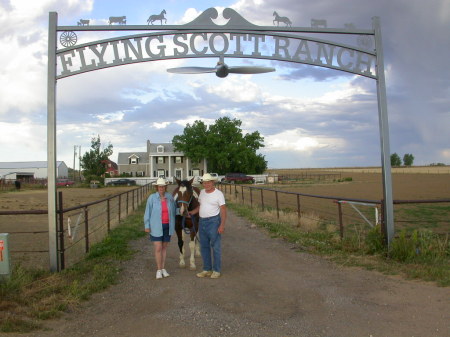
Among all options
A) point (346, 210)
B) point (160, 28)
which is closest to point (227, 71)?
point (160, 28)

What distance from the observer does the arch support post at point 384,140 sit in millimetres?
8289

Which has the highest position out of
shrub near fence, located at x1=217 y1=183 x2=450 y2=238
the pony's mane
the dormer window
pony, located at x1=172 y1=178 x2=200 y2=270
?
the dormer window

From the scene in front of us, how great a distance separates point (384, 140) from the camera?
8281 mm

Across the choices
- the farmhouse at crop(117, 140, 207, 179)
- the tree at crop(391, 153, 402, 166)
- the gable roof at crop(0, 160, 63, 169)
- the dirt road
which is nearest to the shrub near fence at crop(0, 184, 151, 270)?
the dirt road

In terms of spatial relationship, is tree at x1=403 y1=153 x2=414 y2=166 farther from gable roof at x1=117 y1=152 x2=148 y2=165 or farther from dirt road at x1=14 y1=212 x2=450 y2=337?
dirt road at x1=14 y1=212 x2=450 y2=337

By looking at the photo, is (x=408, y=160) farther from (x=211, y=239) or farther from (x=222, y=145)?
(x=211, y=239)

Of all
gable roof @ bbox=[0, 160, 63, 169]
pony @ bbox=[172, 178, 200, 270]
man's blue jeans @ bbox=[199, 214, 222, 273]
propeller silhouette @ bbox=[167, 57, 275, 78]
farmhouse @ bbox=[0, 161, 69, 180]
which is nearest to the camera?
man's blue jeans @ bbox=[199, 214, 222, 273]

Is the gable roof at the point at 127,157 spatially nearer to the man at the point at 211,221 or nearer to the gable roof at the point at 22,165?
the gable roof at the point at 22,165

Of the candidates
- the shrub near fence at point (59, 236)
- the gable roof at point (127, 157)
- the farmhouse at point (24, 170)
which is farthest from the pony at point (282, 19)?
the farmhouse at point (24, 170)

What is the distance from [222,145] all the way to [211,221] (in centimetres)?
6891

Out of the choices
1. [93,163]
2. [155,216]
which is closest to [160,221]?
[155,216]

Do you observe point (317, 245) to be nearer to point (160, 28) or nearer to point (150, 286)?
point (150, 286)

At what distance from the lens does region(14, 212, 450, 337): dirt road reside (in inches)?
188

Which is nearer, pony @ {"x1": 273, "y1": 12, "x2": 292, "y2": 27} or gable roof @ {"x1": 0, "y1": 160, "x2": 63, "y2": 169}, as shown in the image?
pony @ {"x1": 273, "y1": 12, "x2": 292, "y2": 27}
